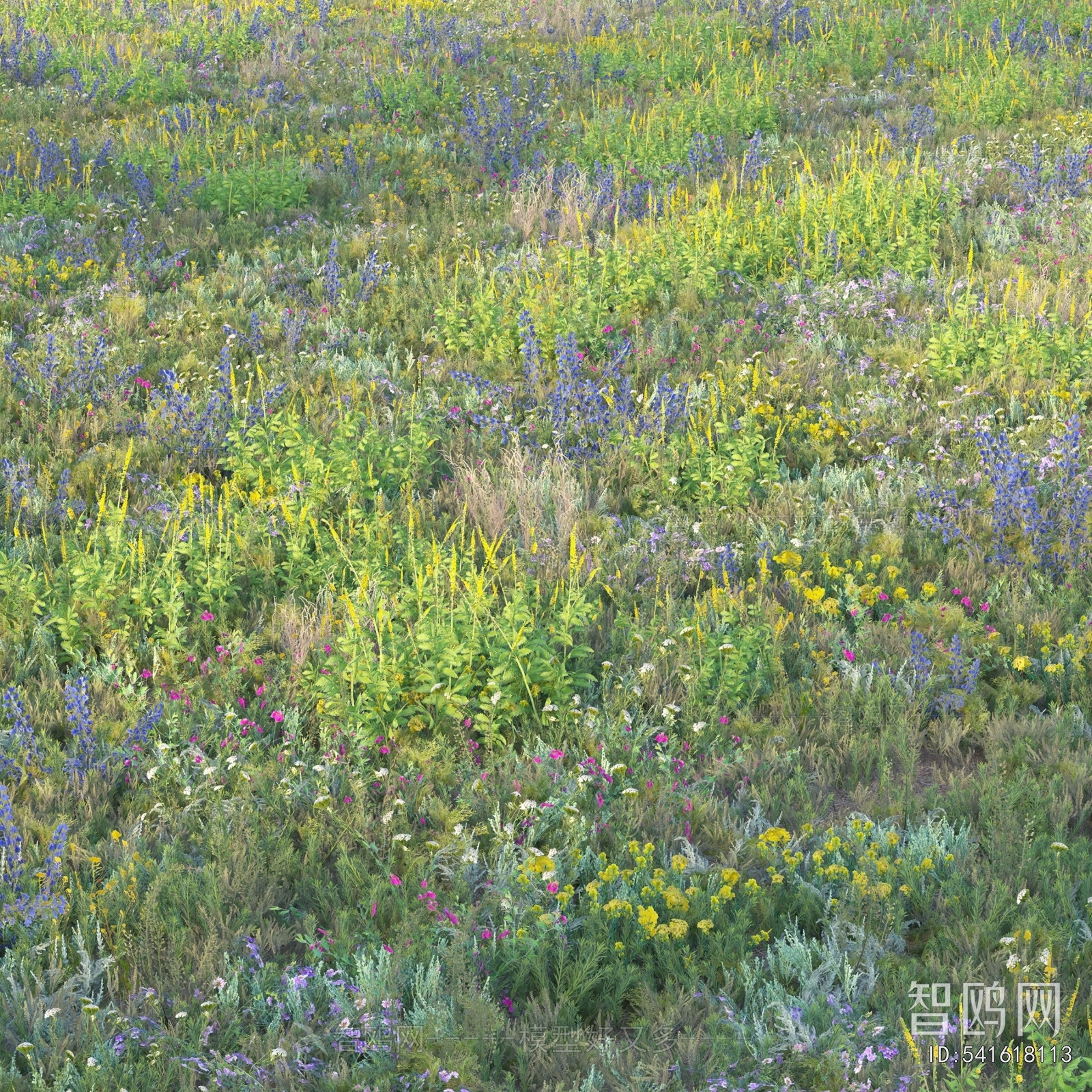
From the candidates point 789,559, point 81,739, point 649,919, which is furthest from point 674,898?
point 81,739

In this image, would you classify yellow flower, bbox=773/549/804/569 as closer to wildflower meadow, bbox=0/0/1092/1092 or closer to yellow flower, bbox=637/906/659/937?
wildflower meadow, bbox=0/0/1092/1092

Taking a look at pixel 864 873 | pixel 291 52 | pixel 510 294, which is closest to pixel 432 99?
pixel 291 52

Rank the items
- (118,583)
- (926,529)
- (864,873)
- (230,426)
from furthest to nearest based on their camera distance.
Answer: (230,426) < (926,529) < (118,583) < (864,873)

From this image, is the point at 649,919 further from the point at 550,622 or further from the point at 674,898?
the point at 550,622

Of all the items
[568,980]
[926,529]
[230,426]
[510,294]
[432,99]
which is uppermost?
[432,99]

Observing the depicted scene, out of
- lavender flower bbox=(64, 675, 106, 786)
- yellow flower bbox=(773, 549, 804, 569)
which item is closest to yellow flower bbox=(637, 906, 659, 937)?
lavender flower bbox=(64, 675, 106, 786)

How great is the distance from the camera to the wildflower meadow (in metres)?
3.36

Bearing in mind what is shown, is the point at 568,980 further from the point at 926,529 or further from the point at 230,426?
the point at 230,426

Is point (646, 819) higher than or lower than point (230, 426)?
lower

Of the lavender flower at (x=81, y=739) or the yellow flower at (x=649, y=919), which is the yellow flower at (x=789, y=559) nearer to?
the yellow flower at (x=649, y=919)

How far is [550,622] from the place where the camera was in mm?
4926

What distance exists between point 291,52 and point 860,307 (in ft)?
36.1

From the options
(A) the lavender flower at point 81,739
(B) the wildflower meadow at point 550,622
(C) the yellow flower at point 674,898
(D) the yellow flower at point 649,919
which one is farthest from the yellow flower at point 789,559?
(A) the lavender flower at point 81,739

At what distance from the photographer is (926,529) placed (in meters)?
5.84
